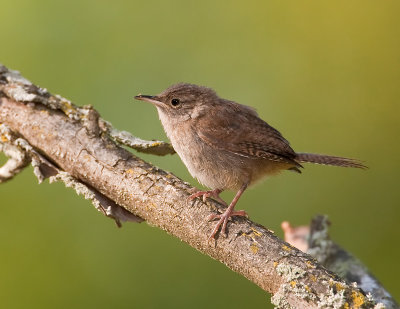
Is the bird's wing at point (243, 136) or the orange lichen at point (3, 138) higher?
the bird's wing at point (243, 136)

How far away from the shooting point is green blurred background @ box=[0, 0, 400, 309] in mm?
4527

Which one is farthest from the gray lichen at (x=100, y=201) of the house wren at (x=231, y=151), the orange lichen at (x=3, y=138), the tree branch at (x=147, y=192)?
the house wren at (x=231, y=151)

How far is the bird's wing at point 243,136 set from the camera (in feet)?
12.3

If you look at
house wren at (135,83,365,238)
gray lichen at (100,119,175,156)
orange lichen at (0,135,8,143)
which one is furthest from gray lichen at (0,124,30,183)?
house wren at (135,83,365,238)

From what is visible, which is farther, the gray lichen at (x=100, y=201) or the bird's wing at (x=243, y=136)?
the bird's wing at (x=243, y=136)

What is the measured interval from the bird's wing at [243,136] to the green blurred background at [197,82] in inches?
44.2

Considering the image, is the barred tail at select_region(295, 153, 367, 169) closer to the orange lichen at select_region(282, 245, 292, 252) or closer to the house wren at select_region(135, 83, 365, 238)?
the house wren at select_region(135, 83, 365, 238)

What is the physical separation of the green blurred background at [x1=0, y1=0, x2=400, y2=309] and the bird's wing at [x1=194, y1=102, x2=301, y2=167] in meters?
1.12

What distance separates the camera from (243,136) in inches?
150

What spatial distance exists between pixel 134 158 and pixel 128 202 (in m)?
0.30

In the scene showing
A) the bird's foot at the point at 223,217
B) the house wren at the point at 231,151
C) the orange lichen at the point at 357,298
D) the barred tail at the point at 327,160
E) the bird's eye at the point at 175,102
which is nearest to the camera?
the orange lichen at the point at 357,298

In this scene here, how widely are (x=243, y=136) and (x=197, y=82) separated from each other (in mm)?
1601

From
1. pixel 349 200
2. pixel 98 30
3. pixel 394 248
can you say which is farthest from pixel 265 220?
pixel 98 30

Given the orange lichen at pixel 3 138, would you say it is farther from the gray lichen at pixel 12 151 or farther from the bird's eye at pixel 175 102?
the bird's eye at pixel 175 102
